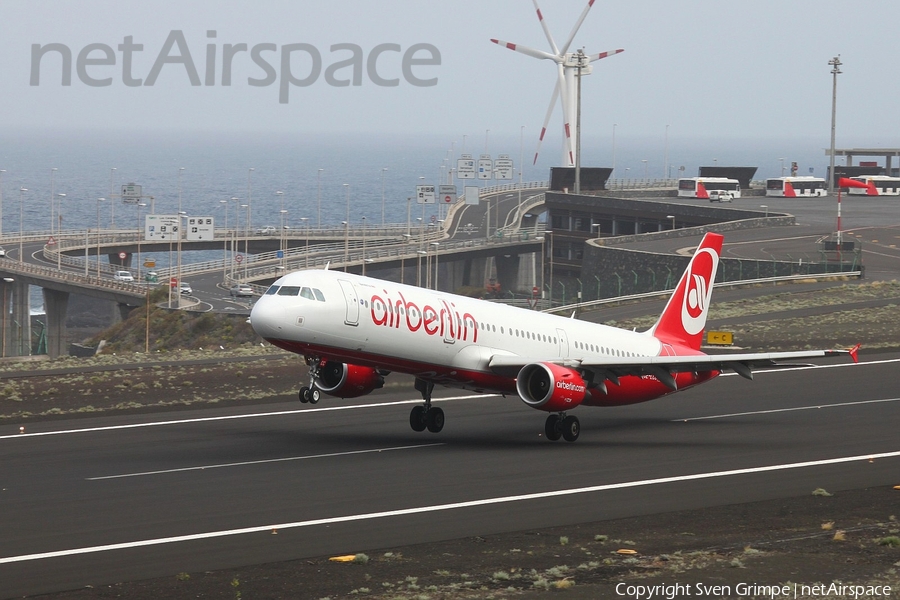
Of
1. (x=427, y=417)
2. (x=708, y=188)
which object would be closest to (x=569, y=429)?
(x=427, y=417)

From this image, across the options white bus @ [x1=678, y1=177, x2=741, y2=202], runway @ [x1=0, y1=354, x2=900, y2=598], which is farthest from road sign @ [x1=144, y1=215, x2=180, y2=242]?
white bus @ [x1=678, y1=177, x2=741, y2=202]

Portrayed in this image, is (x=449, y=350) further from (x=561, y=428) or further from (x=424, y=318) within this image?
(x=561, y=428)

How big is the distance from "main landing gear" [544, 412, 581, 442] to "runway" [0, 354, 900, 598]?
0.62 meters

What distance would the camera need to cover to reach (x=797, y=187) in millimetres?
177375

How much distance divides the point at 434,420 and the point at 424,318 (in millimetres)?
4471

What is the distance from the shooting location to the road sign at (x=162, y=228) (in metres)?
114

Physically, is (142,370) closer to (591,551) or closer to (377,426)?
(377,426)

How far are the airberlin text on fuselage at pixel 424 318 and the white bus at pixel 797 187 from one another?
492 feet

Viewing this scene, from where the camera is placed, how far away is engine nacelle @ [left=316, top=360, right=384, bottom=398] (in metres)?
35.9

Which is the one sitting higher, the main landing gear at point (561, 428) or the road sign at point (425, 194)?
the road sign at point (425, 194)

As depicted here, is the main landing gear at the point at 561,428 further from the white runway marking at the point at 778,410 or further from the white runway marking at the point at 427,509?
the white runway marking at the point at 778,410

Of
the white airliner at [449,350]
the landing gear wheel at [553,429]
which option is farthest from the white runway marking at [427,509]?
the landing gear wheel at [553,429]

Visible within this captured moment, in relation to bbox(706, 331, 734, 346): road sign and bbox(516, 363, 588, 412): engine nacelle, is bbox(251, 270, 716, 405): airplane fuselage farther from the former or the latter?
bbox(706, 331, 734, 346): road sign

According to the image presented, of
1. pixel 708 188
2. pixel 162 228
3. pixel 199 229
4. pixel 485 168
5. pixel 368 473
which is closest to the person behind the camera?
pixel 368 473
